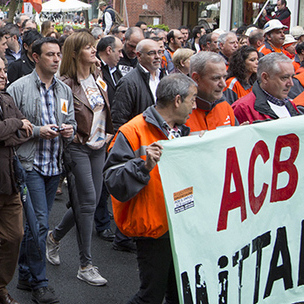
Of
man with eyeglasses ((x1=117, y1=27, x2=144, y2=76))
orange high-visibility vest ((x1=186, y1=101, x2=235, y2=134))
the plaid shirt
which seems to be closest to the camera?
orange high-visibility vest ((x1=186, y1=101, x2=235, y2=134))

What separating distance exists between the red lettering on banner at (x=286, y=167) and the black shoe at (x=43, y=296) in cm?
193

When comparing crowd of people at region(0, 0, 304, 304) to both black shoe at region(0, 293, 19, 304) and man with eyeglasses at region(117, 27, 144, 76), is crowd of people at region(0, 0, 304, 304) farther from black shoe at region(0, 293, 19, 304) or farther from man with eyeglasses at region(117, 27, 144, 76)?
man with eyeglasses at region(117, 27, 144, 76)

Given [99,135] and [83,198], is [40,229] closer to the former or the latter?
[83,198]

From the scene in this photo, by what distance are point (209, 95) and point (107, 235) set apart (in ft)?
8.29

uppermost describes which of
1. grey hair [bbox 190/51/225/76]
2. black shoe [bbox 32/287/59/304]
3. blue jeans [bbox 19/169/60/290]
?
grey hair [bbox 190/51/225/76]

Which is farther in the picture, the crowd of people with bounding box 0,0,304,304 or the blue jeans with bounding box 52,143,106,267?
the blue jeans with bounding box 52,143,106,267

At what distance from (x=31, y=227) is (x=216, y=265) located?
1493 mm

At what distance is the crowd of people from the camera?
3555 millimetres

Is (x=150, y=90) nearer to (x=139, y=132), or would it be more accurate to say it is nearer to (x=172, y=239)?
(x=139, y=132)

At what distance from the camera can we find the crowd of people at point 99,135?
3.55 m

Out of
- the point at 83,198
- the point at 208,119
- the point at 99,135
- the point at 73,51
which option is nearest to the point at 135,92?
the point at 99,135

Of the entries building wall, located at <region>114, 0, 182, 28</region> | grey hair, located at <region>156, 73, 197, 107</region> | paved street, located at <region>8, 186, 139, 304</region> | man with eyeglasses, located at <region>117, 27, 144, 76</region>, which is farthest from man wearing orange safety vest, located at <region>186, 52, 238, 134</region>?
building wall, located at <region>114, 0, 182, 28</region>

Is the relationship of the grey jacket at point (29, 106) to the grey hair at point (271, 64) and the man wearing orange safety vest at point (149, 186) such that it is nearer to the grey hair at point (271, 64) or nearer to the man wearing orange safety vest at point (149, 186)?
the man wearing orange safety vest at point (149, 186)

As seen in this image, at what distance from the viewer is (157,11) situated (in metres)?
41.1
